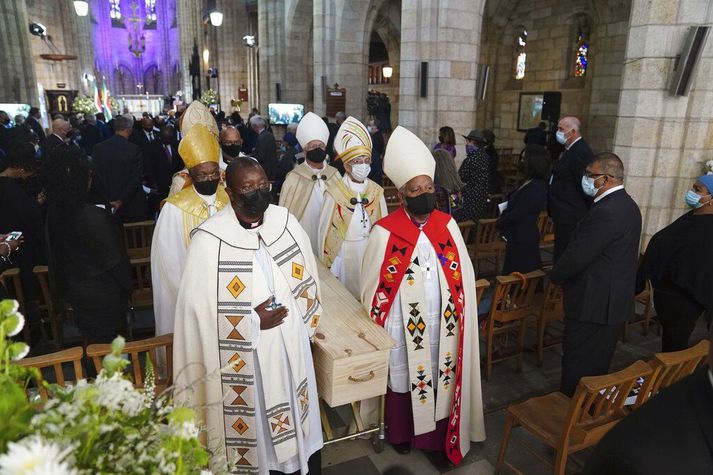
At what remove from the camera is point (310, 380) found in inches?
113

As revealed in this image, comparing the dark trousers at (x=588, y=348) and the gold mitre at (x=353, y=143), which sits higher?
the gold mitre at (x=353, y=143)

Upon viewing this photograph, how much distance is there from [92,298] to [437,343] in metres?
2.37

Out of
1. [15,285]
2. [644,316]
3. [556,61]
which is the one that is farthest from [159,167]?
[556,61]

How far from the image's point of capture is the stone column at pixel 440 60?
351 inches

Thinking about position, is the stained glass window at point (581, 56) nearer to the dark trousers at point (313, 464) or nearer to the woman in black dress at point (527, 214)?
the woman in black dress at point (527, 214)

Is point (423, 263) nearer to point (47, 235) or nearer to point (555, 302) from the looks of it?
point (555, 302)

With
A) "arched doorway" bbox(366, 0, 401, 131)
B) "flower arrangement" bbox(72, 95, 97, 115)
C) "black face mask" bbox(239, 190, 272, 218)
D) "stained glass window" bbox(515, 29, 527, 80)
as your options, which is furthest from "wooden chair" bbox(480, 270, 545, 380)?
"flower arrangement" bbox(72, 95, 97, 115)

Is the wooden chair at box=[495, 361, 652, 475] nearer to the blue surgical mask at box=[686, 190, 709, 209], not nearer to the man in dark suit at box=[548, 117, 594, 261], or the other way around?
the blue surgical mask at box=[686, 190, 709, 209]

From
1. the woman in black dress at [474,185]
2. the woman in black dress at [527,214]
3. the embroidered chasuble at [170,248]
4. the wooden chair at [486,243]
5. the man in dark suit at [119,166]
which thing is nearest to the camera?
the embroidered chasuble at [170,248]

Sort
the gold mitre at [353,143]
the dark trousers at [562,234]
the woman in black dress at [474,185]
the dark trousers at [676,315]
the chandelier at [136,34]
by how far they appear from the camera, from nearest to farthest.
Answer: the dark trousers at [676,315] → the gold mitre at [353,143] → the dark trousers at [562,234] → the woman in black dress at [474,185] → the chandelier at [136,34]

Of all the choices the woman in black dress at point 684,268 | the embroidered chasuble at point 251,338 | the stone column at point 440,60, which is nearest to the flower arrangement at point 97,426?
the embroidered chasuble at point 251,338

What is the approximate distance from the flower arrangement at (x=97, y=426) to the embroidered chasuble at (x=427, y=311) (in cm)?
213

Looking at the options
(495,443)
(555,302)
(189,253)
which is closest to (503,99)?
(555,302)

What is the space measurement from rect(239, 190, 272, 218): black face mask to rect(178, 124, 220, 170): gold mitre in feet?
4.37
